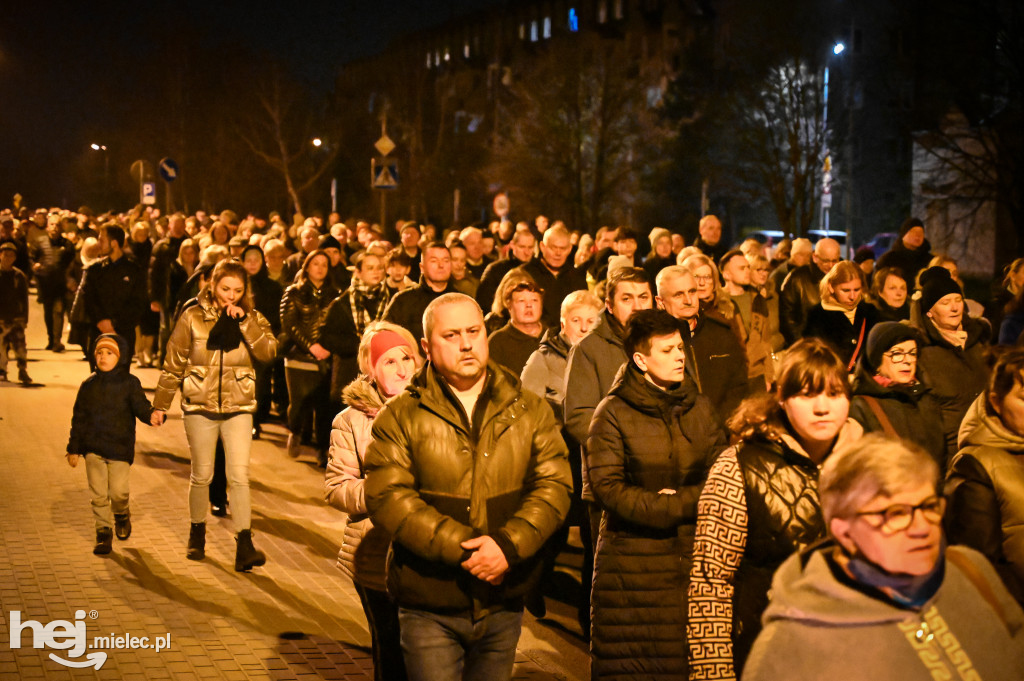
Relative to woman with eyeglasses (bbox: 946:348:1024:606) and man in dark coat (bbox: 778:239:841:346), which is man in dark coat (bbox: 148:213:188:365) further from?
woman with eyeglasses (bbox: 946:348:1024:606)

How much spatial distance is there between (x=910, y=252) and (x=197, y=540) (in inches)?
345

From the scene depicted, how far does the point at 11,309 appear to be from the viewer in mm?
18516

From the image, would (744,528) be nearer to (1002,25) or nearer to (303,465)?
(303,465)

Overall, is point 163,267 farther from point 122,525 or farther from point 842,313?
point 842,313

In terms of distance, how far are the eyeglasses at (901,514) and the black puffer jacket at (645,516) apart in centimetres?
235

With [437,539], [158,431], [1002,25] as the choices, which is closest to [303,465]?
[158,431]

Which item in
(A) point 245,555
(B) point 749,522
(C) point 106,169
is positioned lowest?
(A) point 245,555

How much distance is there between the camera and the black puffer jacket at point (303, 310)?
12570 millimetres

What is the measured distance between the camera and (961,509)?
450 cm

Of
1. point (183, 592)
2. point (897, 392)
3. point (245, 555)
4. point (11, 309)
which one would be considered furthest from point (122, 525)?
point (11, 309)

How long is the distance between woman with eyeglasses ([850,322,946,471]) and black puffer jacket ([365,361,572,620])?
1928 millimetres

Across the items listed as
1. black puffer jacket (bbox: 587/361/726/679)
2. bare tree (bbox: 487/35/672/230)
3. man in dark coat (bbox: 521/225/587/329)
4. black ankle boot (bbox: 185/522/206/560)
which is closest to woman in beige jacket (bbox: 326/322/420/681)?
black puffer jacket (bbox: 587/361/726/679)

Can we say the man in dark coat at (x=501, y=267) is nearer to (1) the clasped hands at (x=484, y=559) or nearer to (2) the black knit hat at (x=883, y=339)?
(2) the black knit hat at (x=883, y=339)

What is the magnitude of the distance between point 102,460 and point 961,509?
21.5 ft
